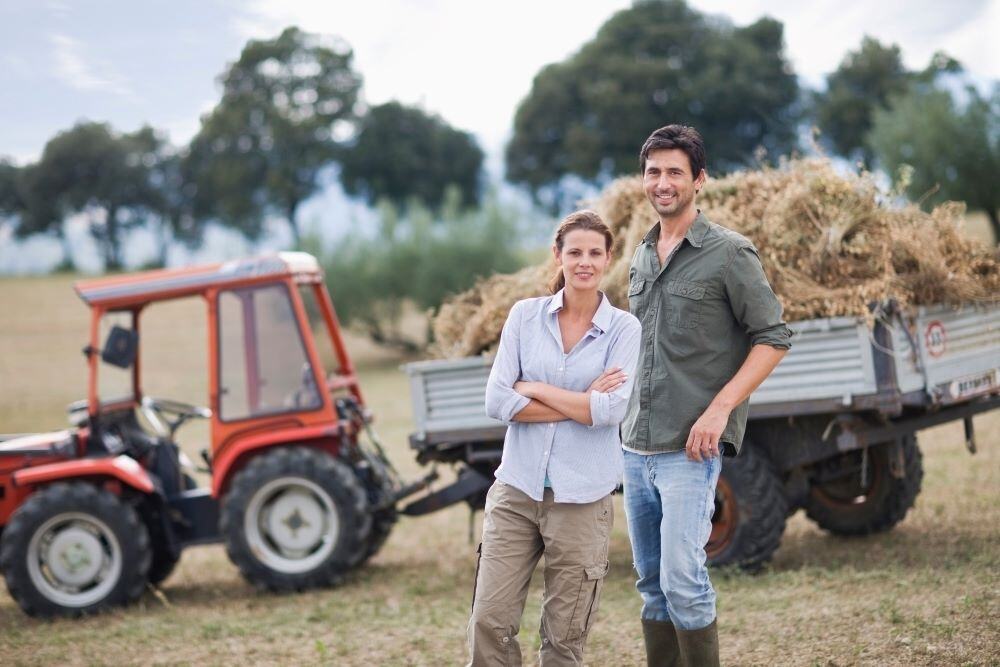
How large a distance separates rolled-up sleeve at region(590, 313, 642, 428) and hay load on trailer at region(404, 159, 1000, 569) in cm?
255

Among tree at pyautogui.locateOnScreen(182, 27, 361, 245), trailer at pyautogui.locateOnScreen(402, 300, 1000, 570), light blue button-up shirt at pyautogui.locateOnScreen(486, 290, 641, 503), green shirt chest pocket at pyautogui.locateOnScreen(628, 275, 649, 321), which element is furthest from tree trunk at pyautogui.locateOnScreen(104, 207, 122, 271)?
light blue button-up shirt at pyautogui.locateOnScreen(486, 290, 641, 503)

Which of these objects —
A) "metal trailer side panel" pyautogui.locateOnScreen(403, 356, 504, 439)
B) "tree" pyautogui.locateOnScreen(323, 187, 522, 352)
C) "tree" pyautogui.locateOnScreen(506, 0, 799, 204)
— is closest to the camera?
"metal trailer side panel" pyautogui.locateOnScreen(403, 356, 504, 439)

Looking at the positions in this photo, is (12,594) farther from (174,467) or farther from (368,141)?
(368,141)

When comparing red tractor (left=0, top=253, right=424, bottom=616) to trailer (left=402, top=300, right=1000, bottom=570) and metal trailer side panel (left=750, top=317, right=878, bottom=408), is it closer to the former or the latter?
Result: trailer (left=402, top=300, right=1000, bottom=570)

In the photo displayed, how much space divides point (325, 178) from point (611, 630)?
4918 cm

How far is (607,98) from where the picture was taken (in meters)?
40.9

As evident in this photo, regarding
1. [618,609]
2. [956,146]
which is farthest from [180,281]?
[956,146]

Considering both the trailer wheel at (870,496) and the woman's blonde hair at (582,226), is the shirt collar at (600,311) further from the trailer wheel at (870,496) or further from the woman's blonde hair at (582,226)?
the trailer wheel at (870,496)

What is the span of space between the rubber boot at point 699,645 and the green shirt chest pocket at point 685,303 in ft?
3.26

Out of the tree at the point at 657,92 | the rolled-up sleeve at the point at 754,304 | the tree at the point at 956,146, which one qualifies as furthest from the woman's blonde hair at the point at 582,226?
the tree at the point at 657,92

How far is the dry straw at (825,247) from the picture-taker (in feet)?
19.8

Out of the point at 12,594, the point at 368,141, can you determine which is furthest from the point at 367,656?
the point at 368,141

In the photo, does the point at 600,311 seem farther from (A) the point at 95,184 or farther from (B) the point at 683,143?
(A) the point at 95,184

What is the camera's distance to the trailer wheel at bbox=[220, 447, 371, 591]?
6.84 meters
